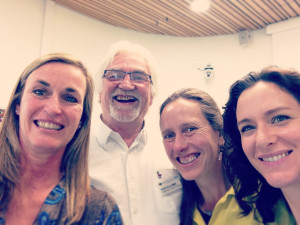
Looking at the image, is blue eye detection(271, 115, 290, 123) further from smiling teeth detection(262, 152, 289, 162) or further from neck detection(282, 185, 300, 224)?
neck detection(282, 185, 300, 224)

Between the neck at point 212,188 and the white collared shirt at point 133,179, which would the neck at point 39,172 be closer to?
the white collared shirt at point 133,179

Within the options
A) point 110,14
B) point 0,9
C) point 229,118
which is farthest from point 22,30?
point 229,118

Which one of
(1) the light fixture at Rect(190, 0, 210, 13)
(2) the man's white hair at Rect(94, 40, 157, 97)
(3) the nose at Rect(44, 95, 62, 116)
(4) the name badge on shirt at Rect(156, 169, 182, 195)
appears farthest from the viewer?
(1) the light fixture at Rect(190, 0, 210, 13)

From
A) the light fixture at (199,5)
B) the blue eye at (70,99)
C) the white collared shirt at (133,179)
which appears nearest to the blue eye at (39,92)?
the blue eye at (70,99)

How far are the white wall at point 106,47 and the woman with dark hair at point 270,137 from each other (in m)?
3.34

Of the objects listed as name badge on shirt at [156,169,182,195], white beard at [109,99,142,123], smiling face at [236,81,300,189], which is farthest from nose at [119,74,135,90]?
smiling face at [236,81,300,189]

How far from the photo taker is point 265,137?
4.19 feet

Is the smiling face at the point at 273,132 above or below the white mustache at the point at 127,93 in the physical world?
below

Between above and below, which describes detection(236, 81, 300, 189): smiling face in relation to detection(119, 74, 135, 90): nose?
below

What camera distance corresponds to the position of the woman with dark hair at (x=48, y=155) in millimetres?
1372

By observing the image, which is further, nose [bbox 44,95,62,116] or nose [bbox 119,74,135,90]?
nose [bbox 119,74,135,90]

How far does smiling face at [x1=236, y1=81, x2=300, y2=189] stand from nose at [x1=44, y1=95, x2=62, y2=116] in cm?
94

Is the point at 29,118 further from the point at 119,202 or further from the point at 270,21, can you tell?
the point at 270,21

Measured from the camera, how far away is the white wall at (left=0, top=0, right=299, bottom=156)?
12.9 feet
